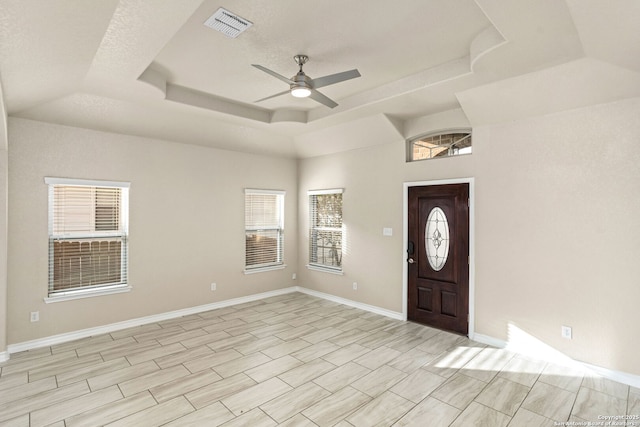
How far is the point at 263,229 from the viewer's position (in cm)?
636

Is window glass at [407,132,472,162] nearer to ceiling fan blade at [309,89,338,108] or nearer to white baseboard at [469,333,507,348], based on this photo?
ceiling fan blade at [309,89,338,108]

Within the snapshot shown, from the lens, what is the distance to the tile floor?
2672 millimetres

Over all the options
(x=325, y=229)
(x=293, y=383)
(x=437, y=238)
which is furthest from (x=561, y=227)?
(x=325, y=229)

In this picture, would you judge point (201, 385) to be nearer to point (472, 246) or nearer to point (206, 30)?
point (206, 30)

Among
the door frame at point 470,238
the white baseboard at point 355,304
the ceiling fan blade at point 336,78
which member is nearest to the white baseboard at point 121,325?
the white baseboard at point 355,304

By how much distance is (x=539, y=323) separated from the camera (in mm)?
3721

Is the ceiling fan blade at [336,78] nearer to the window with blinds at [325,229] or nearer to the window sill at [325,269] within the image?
the window with blinds at [325,229]

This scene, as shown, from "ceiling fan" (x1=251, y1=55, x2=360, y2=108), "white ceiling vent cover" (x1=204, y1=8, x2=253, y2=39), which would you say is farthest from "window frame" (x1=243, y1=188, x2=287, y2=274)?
"white ceiling vent cover" (x1=204, y1=8, x2=253, y2=39)

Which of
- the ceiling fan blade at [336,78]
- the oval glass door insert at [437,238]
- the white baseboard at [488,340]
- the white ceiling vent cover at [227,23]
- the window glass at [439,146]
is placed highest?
the white ceiling vent cover at [227,23]

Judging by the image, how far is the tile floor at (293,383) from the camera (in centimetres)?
267

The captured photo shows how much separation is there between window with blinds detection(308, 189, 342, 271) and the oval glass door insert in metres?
1.78

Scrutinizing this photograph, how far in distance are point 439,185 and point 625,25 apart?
2640 mm

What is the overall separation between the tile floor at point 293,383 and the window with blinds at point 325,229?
1.83 meters

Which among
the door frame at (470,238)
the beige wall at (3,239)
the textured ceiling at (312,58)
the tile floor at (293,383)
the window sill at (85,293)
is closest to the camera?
the textured ceiling at (312,58)
